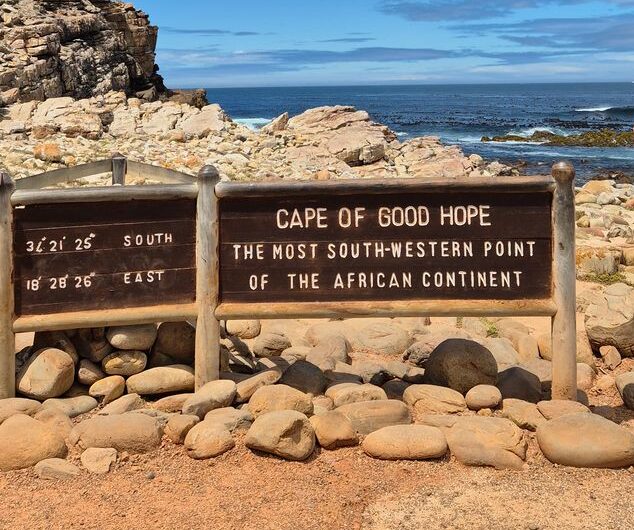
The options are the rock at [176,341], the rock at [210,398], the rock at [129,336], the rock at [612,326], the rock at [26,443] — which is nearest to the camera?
the rock at [26,443]

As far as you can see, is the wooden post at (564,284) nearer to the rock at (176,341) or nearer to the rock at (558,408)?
the rock at (558,408)

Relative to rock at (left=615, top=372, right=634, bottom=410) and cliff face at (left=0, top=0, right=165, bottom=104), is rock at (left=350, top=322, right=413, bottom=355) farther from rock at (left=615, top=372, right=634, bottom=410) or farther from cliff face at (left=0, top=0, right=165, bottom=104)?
cliff face at (left=0, top=0, right=165, bottom=104)

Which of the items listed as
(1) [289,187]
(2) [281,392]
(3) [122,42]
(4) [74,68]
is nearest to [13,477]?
(2) [281,392]

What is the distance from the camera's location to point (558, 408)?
17.1 ft

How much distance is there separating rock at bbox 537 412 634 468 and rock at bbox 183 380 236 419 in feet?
6.89

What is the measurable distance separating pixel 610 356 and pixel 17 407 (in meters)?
5.11

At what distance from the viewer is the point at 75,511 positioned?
13.4ft

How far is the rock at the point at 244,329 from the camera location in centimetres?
775

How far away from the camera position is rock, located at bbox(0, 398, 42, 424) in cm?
502

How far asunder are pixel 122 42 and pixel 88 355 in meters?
47.2

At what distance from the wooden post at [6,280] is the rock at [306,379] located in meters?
1.99

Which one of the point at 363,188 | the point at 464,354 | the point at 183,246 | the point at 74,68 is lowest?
the point at 464,354

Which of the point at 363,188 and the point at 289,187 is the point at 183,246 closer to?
the point at 289,187

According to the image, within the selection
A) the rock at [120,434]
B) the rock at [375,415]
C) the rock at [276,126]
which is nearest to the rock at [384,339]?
the rock at [375,415]
